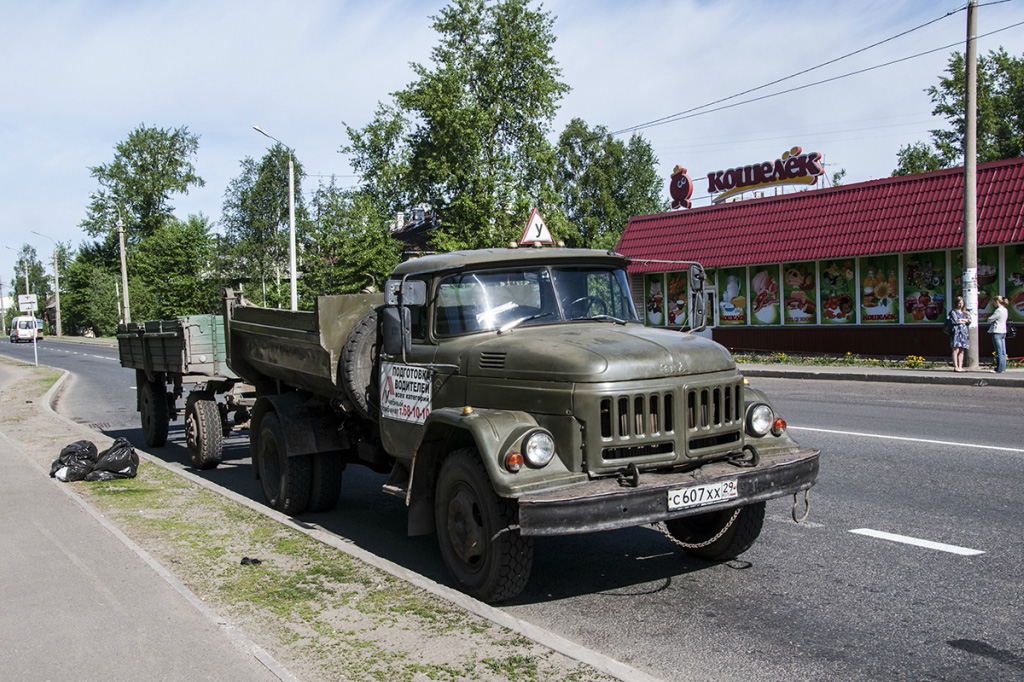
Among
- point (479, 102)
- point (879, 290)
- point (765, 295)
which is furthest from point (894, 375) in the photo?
point (479, 102)

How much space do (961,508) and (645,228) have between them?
78.7 ft

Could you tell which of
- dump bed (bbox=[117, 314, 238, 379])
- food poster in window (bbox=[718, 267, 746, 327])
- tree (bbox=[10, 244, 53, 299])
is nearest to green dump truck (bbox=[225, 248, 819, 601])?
dump bed (bbox=[117, 314, 238, 379])

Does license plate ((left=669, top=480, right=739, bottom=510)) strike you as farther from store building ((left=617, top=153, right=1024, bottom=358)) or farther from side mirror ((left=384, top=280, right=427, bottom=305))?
store building ((left=617, top=153, right=1024, bottom=358))

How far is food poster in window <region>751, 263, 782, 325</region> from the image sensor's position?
1056 inches

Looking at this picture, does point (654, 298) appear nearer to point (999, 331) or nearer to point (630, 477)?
point (999, 331)

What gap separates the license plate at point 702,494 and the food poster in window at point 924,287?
19.7 metres

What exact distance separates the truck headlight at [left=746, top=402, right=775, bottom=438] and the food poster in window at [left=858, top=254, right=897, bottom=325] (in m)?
19.6

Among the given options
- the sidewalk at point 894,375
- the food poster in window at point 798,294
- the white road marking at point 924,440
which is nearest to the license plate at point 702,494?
the white road marking at point 924,440

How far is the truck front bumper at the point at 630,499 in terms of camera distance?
4.82 m

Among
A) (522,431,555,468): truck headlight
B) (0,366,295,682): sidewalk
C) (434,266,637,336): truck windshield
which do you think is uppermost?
(434,266,637,336): truck windshield

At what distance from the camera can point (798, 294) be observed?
26.1 m

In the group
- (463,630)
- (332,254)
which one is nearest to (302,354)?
(463,630)

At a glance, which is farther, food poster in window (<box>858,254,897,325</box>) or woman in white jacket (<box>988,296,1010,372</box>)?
food poster in window (<box>858,254,897,325</box>)

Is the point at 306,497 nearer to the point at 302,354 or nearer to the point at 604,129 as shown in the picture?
the point at 302,354
